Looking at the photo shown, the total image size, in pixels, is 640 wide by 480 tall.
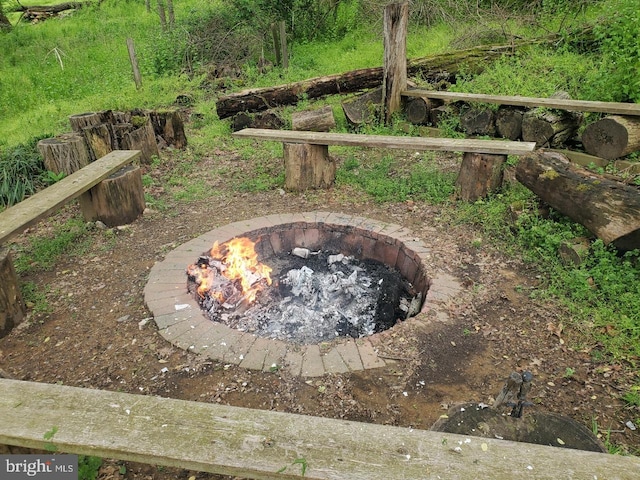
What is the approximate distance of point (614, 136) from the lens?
486cm

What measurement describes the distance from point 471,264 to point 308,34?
10.8 meters

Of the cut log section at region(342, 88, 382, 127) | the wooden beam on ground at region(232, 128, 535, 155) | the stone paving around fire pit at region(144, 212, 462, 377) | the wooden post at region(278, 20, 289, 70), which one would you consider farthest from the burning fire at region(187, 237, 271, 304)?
the wooden post at region(278, 20, 289, 70)

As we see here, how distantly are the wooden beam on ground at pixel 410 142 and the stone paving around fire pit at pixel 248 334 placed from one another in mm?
1167

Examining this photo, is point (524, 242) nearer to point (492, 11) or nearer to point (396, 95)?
point (396, 95)

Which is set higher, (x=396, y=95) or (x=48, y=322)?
(x=396, y=95)

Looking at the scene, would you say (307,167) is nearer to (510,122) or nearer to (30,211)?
(30,211)

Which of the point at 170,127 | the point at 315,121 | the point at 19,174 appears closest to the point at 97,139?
the point at 19,174

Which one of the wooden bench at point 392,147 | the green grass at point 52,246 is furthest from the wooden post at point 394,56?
the green grass at point 52,246

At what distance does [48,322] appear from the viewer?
3055 millimetres

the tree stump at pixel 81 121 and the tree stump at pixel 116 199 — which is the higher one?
the tree stump at pixel 81 121

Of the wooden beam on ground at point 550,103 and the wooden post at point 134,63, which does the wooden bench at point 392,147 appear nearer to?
the wooden beam on ground at point 550,103

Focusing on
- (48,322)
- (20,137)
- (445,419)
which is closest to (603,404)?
(445,419)

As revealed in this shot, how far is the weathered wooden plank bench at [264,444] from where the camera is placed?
→ 1399 mm

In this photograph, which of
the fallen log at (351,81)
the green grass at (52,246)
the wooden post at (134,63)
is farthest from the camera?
the wooden post at (134,63)
